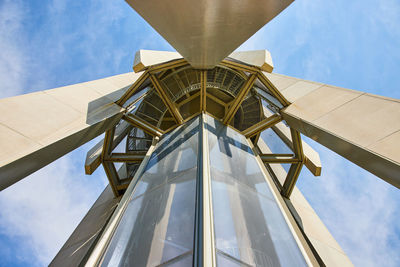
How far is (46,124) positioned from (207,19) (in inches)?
190

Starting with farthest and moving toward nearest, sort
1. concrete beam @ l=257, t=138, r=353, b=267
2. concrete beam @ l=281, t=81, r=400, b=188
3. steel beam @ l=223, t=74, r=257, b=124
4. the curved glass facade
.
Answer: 1. steel beam @ l=223, t=74, r=257, b=124
2. concrete beam @ l=257, t=138, r=353, b=267
3. concrete beam @ l=281, t=81, r=400, b=188
4. the curved glass facade

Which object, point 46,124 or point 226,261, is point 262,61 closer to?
point 226,261

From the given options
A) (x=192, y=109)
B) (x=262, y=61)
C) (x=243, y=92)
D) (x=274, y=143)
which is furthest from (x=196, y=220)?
(x=192, y=109)

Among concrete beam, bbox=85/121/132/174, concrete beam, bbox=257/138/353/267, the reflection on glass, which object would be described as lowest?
the reflection on glass

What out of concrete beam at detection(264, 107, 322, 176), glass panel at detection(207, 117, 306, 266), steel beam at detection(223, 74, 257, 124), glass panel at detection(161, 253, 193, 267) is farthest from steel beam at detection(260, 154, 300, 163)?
glass panel at detection(161, 253, 193, 267)

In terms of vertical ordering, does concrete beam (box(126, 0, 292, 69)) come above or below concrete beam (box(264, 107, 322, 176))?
below

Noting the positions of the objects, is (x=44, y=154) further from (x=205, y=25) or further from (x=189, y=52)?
(x=205, y=25)

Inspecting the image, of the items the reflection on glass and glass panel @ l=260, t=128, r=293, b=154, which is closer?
the reflection on glass

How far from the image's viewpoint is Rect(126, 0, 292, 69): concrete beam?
324 centimetres

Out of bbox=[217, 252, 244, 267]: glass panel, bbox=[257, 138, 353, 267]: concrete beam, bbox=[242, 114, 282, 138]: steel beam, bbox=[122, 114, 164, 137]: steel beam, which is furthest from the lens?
bbox=[122, 114, 164, 137]: steel beam

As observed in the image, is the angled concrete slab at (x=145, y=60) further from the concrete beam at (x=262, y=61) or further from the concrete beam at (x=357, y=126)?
the concrete beam at (x=357, y=126)

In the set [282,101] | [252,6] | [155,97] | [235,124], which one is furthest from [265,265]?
[235,124]

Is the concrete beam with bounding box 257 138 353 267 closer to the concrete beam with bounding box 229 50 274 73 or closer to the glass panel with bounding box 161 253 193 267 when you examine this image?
the concrete beam with bounding box 229 50 274 73

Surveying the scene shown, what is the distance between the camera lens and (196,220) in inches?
111
